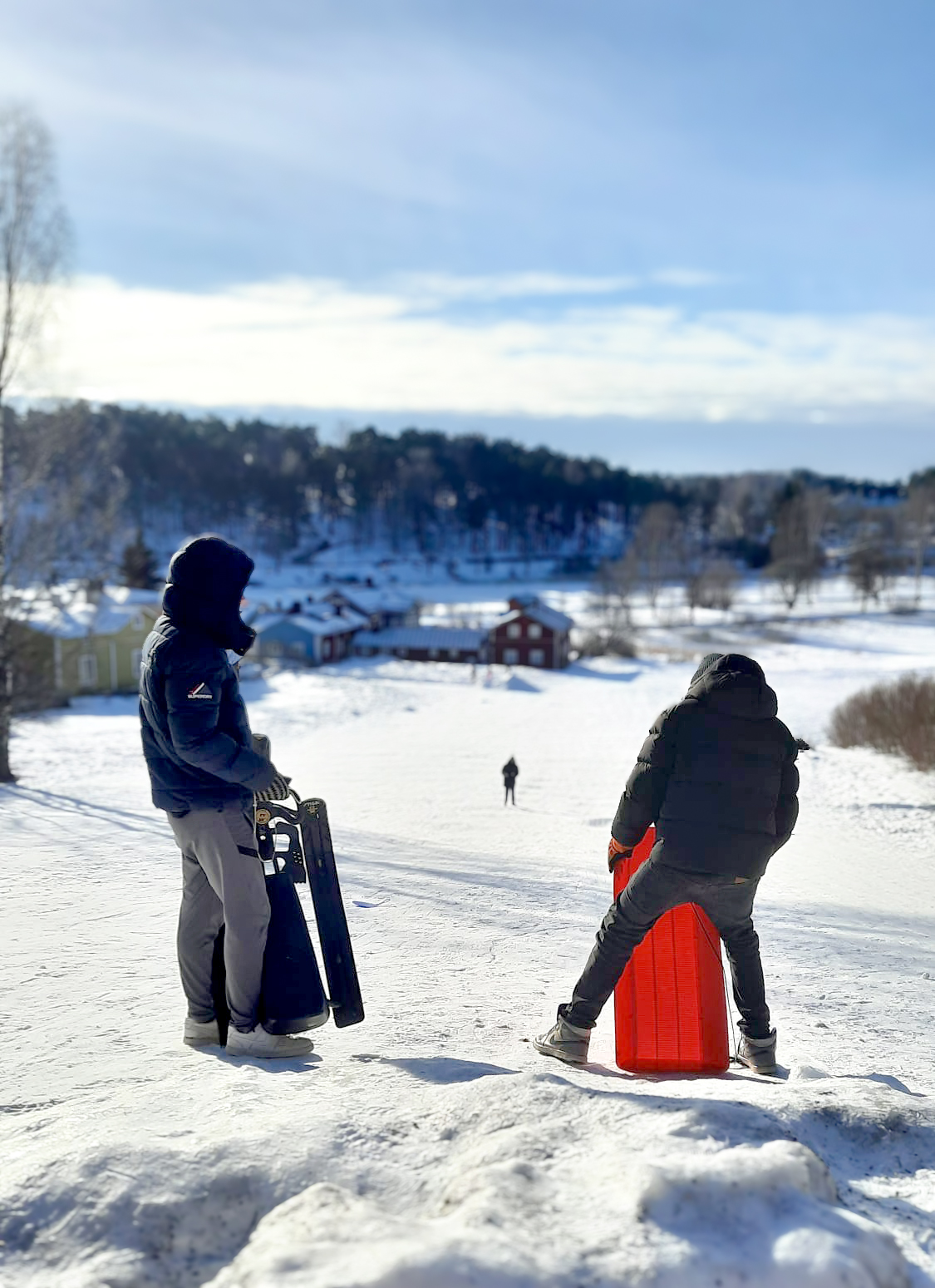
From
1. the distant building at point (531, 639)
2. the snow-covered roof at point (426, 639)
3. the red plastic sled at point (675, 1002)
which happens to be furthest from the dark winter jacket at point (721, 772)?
the snow-covered roof at point (426, 639)

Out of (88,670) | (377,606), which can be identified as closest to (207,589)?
(88,670)

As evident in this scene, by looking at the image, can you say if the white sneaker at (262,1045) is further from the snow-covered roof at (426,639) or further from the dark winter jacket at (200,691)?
the snow-covered roof at (426,639)

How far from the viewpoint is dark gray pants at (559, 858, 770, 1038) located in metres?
3.54

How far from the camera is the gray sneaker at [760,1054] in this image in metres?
3.79

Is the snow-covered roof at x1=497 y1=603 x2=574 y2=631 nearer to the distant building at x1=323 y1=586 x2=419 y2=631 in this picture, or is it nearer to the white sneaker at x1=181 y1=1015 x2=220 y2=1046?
the distant building at x1=323 y1=586 x2=419 y2=631

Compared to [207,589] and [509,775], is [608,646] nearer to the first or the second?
[509,775]

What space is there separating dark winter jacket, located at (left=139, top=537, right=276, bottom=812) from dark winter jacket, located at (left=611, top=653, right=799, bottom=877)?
58.3 inches

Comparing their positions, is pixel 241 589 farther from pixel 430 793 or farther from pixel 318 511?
pixel 318 511

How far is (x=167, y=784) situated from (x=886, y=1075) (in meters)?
2.99

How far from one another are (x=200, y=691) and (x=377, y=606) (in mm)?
62031

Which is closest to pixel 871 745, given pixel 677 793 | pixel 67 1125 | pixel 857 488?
pixel 677 793

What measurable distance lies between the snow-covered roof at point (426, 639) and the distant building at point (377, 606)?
256cm

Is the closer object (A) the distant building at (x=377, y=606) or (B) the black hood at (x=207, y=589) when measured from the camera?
(B) the black hood at (x=207, y=589)

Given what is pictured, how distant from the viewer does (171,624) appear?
3488 mm
